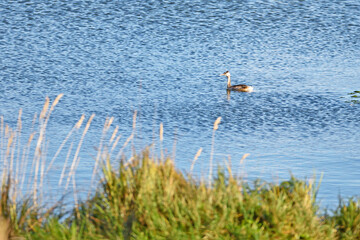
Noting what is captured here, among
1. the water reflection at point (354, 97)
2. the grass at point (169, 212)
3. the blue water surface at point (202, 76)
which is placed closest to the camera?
the grass at point (169, 212)

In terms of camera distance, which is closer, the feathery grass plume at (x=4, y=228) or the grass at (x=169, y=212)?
the grass at (x=169, y=212)

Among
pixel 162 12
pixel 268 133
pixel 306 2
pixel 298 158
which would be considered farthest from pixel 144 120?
pixel 306 2

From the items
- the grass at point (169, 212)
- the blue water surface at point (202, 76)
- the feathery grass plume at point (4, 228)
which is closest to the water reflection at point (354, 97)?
the blue water surface at point (202, 76)

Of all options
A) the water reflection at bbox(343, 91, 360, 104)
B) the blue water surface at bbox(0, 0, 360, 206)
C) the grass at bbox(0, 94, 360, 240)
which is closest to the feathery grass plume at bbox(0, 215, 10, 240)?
the grass at bbox(0, 94, 360, 240)

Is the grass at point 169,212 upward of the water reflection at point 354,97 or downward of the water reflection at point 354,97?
downward

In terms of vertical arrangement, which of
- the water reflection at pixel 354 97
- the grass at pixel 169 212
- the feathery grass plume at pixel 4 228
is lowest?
the feathery grass plume at pixel 4 228

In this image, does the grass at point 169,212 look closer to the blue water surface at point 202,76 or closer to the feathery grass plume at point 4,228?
the feathery grass plume at point 4,228

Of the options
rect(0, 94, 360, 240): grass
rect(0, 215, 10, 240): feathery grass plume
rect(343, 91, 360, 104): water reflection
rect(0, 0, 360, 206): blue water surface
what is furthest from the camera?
rect(343, 91, 360, 104): water reflection

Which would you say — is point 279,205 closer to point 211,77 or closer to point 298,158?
point 298,158

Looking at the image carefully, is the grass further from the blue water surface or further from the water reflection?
the water reflection

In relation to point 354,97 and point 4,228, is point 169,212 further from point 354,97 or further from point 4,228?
point 354,97

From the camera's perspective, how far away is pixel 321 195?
13.4 meters

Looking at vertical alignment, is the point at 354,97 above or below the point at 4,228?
above

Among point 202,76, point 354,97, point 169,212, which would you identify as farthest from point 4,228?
point 202,76
